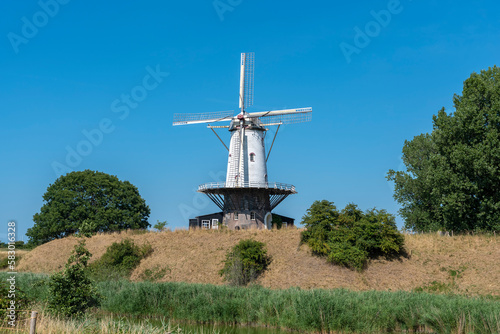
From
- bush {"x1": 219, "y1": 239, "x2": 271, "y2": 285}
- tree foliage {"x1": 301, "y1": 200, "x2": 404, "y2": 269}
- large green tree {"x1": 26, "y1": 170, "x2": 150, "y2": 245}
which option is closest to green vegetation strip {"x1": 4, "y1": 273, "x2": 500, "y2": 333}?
bush {"x1": 219, "y1": 239, "x2": 271, "y2": 285}

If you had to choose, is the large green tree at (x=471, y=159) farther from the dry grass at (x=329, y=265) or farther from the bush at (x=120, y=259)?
the bush at (x=120, y=259)

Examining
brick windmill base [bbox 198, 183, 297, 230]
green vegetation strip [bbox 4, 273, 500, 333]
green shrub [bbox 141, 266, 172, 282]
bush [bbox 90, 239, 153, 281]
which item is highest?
brick windmill base [bbox 198, 183, 297, 230]

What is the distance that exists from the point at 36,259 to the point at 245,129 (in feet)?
76.6

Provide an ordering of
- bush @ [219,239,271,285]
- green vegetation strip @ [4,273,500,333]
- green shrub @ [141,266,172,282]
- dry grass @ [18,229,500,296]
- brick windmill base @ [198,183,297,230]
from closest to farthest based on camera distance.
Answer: green vegetation strip @ [4,273,500,333] < dry grass @ [18,229,500,296] < bush @ [219,239,271,285] < green shrub @ [141,266,172,282] < brick windmill base @ [198,183,297,230]

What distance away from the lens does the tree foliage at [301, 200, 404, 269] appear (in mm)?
29156

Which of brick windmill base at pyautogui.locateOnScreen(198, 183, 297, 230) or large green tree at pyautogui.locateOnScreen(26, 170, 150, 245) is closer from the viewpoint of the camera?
brick windmill base at pyautogui.locateOnScreen(198, 183, 297, 230)

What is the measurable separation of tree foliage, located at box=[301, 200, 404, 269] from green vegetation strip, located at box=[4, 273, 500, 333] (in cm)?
954

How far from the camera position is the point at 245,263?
29.7 metres

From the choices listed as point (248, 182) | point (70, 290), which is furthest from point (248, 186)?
point (70, 290)

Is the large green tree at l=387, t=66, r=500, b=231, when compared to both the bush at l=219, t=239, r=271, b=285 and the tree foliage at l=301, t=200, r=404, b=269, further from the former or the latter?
the bush at l=219, t=239, r=271, b=285

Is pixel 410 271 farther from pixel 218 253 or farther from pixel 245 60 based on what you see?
pixel 245 60

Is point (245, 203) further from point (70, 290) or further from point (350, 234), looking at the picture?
point (70, 290)

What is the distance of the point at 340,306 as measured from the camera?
1745cm

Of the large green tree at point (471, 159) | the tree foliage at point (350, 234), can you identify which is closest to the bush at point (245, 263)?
the tree foliage at point (350, 234)
